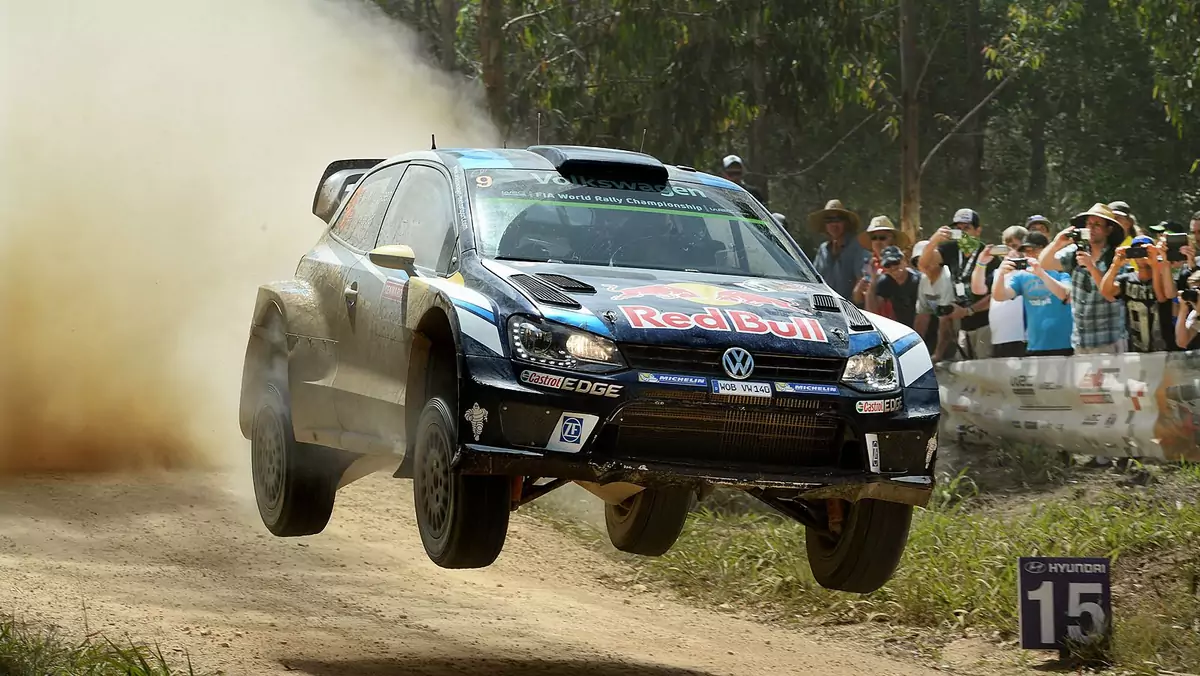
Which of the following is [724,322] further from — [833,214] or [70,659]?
[833,214]

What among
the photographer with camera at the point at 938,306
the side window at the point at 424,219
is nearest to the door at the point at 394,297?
the side window at the point at 424,219

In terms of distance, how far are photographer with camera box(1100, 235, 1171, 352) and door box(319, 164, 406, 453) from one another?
5303mm

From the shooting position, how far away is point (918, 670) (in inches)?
380

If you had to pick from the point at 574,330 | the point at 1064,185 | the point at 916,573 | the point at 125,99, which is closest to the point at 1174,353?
the point at 916,573

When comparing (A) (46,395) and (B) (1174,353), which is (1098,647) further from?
(A) (46,395)

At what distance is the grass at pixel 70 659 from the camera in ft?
23.1

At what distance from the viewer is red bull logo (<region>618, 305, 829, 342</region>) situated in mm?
6320

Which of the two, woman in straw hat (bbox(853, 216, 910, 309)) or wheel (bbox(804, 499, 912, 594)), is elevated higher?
woman in straw hat (bbox(853, 216, 910, 309))

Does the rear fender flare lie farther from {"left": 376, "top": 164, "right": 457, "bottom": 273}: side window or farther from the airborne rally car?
{"left": 376, "top": 164, "right": 457, "bottom": 273}: side window

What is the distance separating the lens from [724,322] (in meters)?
6.40

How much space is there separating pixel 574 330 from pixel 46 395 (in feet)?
25.5

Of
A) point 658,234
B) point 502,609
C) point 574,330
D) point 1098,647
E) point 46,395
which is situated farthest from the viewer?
point 46,395

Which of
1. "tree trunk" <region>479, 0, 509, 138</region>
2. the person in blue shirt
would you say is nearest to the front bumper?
the person in blue shirt

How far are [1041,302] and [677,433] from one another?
6.20 meters
